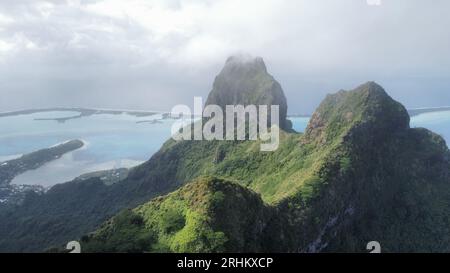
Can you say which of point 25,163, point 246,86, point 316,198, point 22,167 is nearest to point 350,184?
point 316,198

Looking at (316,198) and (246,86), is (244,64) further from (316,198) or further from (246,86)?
(316,198)

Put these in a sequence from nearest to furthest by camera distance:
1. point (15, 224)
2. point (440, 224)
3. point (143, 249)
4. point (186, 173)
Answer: point (143, 249) < point (440, 224) < point (186, 173) < point (15, 224)

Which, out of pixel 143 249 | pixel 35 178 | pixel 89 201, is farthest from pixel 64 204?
pixel 143 249

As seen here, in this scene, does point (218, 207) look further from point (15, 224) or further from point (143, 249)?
point (15, 224)

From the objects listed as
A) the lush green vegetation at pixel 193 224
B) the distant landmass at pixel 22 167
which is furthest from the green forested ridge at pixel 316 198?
the distant landmass at pixel 22 167

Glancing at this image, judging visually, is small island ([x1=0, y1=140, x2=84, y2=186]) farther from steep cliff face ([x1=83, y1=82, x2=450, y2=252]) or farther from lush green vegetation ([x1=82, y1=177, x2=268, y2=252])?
lush green vegetation ([x1=82, y1=177, x2=268, y2=252])

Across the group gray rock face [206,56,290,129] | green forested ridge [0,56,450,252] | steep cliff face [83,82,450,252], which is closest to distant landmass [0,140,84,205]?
green forested ridge [0,56,450,252]
